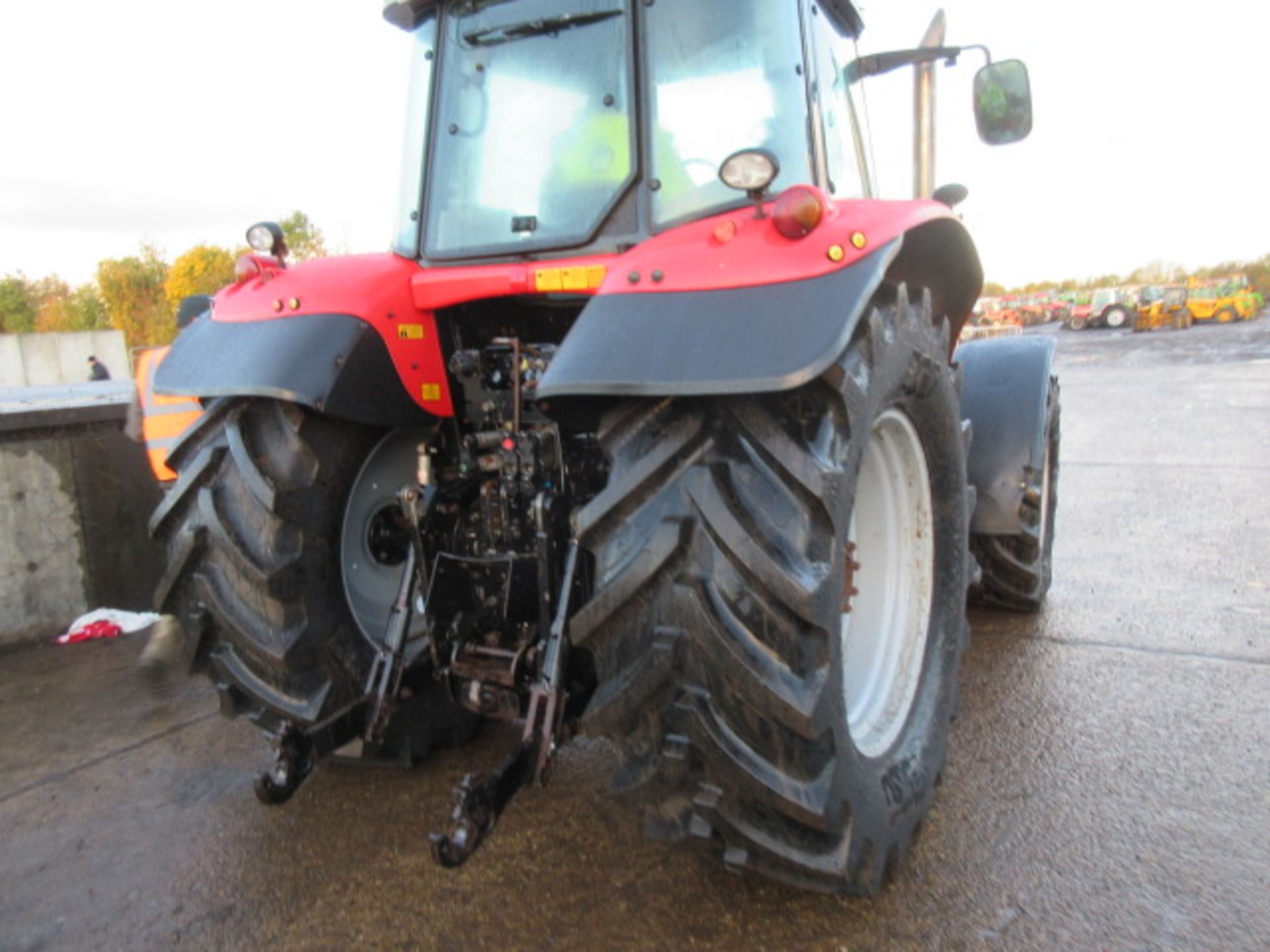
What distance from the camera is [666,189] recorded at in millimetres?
2363

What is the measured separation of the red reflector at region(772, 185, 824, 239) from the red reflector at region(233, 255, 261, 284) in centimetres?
164

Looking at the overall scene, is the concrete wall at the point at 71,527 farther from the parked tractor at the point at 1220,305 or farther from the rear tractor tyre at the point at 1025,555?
the parked tractor at the point at 1220,305

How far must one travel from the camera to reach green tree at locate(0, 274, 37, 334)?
4650 cm

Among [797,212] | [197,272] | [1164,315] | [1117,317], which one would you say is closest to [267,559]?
[797,212]

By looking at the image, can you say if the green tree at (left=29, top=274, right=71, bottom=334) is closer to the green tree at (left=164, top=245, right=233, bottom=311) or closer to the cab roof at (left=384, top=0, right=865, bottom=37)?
the green tree at (left=164, top=245, right=233, bottom=311)

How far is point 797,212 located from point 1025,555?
2570mm

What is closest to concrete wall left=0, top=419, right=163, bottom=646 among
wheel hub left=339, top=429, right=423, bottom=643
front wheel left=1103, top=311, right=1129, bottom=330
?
wheel hub left=339, top=429, right=423, bottom=643

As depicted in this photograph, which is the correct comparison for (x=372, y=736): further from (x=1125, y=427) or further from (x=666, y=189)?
(x=1125, y=427)

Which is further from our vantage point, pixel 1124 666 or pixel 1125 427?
pixel 1125 427

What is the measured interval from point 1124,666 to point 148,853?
3.38 metres

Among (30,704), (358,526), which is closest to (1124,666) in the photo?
(358,526)

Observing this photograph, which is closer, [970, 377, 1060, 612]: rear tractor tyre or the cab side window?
the cab side window

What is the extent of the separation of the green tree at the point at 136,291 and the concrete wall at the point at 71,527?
47.4m

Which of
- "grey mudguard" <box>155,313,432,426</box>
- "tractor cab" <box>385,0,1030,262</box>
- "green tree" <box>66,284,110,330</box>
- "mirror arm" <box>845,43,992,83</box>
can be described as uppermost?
"green tree" <box>66,284,110,330</box>
